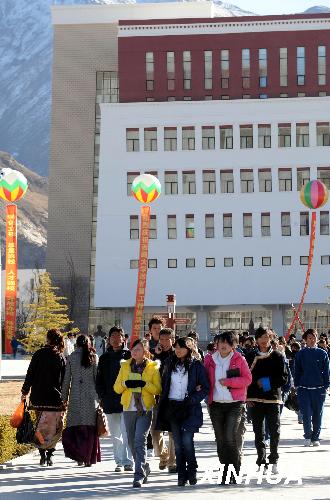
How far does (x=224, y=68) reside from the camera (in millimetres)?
88812

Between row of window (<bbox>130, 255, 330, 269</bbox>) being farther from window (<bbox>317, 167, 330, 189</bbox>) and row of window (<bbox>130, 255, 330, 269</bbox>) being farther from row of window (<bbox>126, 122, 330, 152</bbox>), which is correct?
row of window (<bbox>126, 122, 330, 152</bbox>)

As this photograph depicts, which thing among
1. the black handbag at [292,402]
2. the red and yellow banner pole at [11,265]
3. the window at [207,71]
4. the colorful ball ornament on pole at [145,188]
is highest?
the window at [207,71]

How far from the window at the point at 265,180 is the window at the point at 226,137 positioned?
7.99ft

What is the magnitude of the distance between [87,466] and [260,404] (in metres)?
2.29

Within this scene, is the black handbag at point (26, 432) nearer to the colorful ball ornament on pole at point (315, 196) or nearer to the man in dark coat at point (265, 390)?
the man in dark coat at point (265, 390)

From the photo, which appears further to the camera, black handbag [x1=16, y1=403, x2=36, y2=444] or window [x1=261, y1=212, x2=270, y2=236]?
window [x1=261, y1=212, x2=270, y2=236]

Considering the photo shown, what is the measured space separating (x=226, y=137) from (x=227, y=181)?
2659 millimetres

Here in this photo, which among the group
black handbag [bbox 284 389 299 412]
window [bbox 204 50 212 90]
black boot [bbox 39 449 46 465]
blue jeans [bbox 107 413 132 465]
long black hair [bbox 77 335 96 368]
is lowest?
black boot [bbox 39 449 46 465]

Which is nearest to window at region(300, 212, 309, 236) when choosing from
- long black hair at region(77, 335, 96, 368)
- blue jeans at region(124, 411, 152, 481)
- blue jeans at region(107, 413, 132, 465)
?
blue jeans at region(107, 413, 132, 465)

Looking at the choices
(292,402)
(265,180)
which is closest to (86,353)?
(292,402)

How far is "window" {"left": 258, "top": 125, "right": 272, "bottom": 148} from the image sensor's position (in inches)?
3438

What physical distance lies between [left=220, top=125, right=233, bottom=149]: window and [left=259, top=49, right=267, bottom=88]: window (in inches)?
145

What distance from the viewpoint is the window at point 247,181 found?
87250 millimetres

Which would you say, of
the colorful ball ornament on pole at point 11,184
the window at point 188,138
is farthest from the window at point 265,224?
the colorful ball ornament on pole at point 11,184
